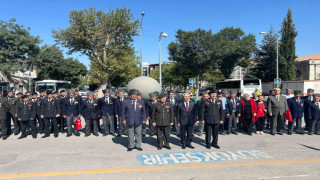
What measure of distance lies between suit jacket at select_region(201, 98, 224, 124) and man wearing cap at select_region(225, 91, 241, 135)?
5.96ft

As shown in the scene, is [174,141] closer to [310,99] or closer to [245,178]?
[245,178]

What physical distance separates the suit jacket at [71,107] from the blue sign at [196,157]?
3.70m

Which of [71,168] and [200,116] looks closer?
[71,168]

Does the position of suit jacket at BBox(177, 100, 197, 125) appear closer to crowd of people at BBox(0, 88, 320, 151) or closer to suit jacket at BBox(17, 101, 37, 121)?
crowd of people at BBox(0, 88, 320, 151)

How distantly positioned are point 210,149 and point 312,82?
91.2 ft

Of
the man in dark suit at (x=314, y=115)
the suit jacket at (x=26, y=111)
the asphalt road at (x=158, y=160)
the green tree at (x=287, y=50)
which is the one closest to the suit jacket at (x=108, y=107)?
the asphalt road at (x=158, y=160)

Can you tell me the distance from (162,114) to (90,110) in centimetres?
324

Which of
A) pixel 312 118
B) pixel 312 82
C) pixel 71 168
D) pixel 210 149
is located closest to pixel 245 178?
pixel 210 149

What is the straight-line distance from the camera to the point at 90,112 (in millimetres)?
7914

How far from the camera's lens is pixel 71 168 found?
4.67 m

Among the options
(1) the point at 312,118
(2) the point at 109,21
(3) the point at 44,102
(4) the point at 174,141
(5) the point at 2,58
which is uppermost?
(2) the point at 109,21

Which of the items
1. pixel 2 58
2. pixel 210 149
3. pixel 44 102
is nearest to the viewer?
pixel 210 149

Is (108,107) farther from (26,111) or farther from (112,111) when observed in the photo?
(26,111)

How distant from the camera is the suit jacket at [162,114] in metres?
6.02
